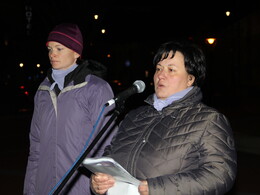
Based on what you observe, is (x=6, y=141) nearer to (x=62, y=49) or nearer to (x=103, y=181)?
(x=62, y=49)

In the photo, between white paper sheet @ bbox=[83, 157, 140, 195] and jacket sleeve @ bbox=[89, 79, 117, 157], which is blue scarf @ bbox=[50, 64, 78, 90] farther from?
white paper sheet @ bbox=[83, 157, 140, 195]

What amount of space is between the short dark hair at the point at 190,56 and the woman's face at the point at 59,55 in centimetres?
104

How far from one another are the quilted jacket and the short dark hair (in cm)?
11

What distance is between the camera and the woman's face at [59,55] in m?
3.32

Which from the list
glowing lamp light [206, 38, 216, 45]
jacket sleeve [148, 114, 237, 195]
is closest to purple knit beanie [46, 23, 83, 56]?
jacket sleeve [148, 114, 237, 195]

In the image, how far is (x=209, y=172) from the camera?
2.16 meters

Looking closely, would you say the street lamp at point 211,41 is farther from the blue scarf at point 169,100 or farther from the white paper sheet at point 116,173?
the white paper sheet at point 116,173

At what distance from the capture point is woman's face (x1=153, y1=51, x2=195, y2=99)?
246 centimetres

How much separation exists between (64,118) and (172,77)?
104 cm

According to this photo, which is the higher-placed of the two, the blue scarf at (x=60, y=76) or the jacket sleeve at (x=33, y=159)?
the blue scarf at (x=60, y=76)

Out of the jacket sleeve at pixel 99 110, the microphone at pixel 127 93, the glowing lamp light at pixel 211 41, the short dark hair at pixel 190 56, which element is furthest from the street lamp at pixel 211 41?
the microphone at pixel 127 93

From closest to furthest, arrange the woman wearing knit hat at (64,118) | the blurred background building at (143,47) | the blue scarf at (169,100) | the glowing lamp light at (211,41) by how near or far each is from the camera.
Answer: the blue scarf at (169,100) < the woman wearing knit hat at (64,118) < the blurred background building at (143,47) < the glowing lamp light at (211,41)

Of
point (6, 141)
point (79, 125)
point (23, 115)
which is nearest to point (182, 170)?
point (79, 125)

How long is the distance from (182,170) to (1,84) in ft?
146
